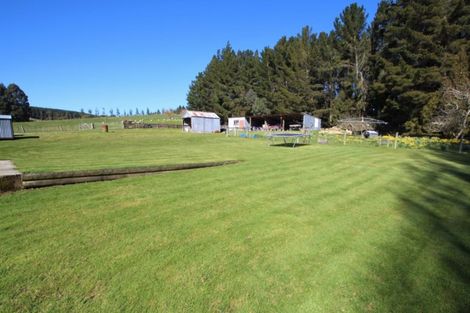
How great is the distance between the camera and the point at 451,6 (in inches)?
1258

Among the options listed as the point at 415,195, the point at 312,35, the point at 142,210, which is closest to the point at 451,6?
the point at 312,35

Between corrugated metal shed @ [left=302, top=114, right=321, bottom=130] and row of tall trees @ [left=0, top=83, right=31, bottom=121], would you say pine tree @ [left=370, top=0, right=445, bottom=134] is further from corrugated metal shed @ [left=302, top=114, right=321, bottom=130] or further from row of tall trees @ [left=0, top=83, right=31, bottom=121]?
row of tall trees @ [left=0, top=83, right=31, bottom=121]

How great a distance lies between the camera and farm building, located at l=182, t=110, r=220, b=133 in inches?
1598

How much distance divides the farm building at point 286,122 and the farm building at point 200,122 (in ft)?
31.9

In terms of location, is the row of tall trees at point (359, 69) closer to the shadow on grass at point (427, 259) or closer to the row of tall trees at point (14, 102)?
the shadow on grass at point (427, 259)

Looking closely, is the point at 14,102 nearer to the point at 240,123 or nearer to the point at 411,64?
the point at 240,123

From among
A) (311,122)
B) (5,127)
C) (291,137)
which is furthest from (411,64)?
(5,127)

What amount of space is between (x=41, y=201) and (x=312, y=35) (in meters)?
56.7

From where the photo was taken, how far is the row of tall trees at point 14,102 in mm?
74562

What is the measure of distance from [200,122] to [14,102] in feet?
237

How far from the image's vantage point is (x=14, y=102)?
7800 centimetres

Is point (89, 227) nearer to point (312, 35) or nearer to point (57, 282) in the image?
point (57, 282)

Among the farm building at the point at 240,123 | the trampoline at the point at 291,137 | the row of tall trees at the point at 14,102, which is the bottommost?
the trampoline at the point at 291,137

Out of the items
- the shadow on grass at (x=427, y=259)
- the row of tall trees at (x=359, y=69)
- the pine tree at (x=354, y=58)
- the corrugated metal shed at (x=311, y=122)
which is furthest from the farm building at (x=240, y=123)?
the shadow on grass at (x=427, y=259)
